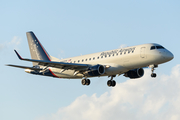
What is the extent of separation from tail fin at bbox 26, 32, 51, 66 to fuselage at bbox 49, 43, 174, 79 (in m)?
12.5

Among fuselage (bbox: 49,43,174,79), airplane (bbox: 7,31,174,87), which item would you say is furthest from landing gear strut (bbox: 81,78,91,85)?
fuselage (bbox: 49,43,174,79)

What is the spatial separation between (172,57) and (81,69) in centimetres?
1426

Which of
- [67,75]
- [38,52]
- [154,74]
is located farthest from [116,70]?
[38,52]

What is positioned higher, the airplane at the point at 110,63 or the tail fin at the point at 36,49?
the tail fin at the point at 36,49

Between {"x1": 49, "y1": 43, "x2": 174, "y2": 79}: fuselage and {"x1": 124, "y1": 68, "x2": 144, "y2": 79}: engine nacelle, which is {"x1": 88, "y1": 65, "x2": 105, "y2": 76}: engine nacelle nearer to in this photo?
{"x1": 49, "y1": 43, "x2": 174, "y2": 79}: fuselage

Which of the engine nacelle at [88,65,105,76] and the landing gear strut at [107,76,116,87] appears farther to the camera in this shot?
the landing gear strut at [107,76,116,87]

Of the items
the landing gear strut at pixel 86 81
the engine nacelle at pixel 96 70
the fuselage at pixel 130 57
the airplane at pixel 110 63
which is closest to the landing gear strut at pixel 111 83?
the airplane at pixel 110 63

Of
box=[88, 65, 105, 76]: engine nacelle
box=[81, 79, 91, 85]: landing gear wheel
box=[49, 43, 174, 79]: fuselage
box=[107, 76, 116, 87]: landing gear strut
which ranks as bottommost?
box=[81, 79, 91, 85]: landing gear wheel

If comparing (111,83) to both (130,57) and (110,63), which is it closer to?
(110,63)

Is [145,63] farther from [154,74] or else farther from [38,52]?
[38,52]

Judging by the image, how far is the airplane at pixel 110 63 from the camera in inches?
1971

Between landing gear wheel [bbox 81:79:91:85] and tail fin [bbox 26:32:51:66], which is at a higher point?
tail fin [bbox 26:32:51:66]

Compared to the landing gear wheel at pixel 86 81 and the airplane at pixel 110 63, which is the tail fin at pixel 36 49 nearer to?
the airplane at pixel 110 63

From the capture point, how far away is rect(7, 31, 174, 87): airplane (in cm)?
5006
